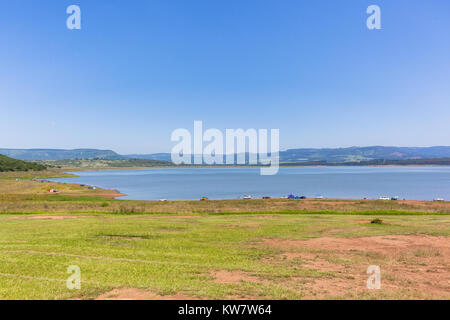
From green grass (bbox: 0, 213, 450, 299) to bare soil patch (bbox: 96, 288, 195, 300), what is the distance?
14.6 inches

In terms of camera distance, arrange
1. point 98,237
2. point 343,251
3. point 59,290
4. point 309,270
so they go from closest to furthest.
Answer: point 59,290 < point 309,270 < point 343,251 < point 98,237

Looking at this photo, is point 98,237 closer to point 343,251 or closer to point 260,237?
point 260,237

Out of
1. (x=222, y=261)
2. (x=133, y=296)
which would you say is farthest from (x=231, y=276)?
(x=133, y=296)

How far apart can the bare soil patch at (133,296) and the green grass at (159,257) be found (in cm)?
37

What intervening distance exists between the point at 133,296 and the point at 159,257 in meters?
6.07

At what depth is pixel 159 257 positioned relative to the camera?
16.7 m

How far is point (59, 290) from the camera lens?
36.6ft

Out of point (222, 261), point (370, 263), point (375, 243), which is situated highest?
point (222, 261)

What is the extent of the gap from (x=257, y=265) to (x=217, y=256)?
256 centimetres

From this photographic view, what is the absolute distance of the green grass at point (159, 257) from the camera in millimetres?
11461

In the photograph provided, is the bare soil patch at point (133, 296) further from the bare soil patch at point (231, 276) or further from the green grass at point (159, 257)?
the bare soil patch at point (231, 276)

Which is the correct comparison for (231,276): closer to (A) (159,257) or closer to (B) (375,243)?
(A) (159,257)

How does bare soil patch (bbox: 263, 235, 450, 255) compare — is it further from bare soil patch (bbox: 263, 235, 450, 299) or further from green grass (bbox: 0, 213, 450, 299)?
green grass (bbox: 0, 213, 450, 299)
